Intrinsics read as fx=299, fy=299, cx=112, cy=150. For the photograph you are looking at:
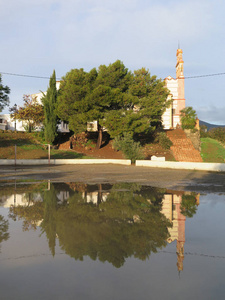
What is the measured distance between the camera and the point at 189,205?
9555 mm

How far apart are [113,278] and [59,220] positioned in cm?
364

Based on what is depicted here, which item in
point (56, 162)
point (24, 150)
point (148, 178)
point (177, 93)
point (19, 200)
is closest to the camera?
point (19, 200)

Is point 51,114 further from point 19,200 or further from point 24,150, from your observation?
point 19,200

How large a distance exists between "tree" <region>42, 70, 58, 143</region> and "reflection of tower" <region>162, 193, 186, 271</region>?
1416 inches

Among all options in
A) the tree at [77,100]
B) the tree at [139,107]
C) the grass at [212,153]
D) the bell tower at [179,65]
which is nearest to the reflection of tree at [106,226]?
the tree at [139,107]

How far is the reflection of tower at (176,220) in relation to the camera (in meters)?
5.07

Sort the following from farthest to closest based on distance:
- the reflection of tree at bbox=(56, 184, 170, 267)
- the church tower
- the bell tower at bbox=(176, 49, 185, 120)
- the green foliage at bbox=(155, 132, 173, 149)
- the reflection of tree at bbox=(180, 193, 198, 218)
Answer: the bell tower at bbox=(176, 49, 185, 120)
the church tower
the green foliage at bbox=(155, 132, 173, 149)
the reflection of tree at bbox=(180, 193, 198, 218)
the reflection of tree at bbox=(56, 184, 170, 267)

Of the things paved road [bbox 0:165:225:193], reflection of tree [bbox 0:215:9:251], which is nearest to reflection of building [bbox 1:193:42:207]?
reflection of tree [bbox 0:215:9:251]

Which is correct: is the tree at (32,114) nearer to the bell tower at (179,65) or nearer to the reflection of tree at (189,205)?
the bell tower at (179,65)

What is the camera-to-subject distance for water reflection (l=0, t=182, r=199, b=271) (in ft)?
16.9

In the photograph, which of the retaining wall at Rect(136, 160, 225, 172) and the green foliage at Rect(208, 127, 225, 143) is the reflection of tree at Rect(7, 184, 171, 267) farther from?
the green foliage at Rect(208, 127, 225, 143)

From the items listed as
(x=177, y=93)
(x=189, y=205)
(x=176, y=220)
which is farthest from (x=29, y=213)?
(x=177, y=93)

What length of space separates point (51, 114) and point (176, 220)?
4035 centimetres

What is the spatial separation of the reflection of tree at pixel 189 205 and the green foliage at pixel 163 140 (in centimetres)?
3637
